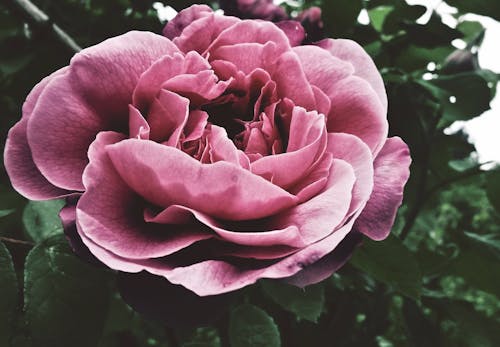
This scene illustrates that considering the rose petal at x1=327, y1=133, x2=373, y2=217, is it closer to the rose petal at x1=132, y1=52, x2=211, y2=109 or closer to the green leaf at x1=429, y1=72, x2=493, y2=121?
the rose petal at x1=132, y1=52, x2=211, y2=109

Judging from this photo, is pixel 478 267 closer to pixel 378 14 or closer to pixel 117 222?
pixel 378 14

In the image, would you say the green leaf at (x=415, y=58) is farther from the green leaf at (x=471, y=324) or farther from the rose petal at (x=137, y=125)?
the rose petal at (x=137, y=125)

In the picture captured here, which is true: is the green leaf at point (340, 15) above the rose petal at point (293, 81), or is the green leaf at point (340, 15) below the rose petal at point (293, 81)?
below

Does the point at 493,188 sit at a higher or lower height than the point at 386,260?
lower

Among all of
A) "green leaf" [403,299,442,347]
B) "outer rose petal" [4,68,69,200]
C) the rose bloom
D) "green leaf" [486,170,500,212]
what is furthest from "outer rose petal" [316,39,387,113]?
"green leaf" [403,299,442,347]

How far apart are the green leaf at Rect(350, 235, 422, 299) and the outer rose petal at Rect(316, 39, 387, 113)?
0.15 m

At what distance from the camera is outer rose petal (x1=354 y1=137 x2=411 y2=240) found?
1.12 ft

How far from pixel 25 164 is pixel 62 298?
0.35 ft

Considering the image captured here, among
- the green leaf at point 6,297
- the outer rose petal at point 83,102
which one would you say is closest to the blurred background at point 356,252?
Result: the green leaf at point 6,297

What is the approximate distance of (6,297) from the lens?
40 cm

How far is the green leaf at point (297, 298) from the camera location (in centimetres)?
48

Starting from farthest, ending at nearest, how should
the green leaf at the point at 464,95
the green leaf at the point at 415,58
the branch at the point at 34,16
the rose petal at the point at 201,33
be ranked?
the green leaf at the point at 415,58 < the green leaf at the point at 464,95 < the branch at the point at 34,16 < the rose petal at the point at 201,33

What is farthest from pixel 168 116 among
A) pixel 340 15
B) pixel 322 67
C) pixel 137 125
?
pixel 340 15

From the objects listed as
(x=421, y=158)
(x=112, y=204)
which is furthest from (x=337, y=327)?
(x=112, y=204)
